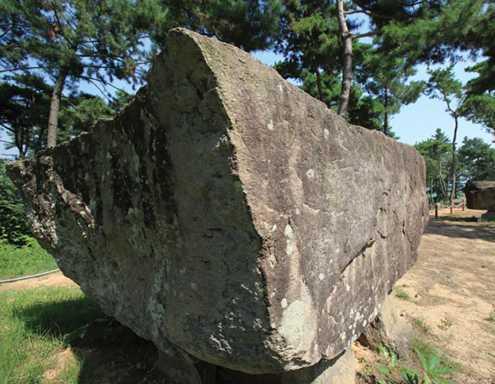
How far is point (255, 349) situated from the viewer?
41.2 inches

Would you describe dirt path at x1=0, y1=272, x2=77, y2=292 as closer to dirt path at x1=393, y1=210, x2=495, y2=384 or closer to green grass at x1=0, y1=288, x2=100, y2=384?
green grass at x1=0, y1=288, x2=100, y2=384

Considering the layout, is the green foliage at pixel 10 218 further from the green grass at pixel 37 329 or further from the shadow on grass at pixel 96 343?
the shadow on grass at pixel 96 343

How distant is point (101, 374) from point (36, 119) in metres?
11.6

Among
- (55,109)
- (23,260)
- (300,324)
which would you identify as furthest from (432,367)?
(55,109)

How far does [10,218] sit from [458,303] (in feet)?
28.0

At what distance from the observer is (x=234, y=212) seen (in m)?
0.95

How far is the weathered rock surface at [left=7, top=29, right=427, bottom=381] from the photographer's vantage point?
935 millimetres

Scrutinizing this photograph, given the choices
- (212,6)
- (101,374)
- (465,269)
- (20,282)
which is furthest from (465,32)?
(20,282)

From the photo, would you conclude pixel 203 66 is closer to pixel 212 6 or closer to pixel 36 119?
pixel 212 6

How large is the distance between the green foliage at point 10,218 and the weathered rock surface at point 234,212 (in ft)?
21.3

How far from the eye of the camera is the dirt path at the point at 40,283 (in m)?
4.24

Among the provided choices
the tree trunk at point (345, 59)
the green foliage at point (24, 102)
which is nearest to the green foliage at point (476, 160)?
the tree trunk at point (345, 59)

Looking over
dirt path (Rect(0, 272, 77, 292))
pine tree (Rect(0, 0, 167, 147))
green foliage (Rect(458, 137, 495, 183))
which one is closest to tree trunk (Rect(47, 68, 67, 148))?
pine tree (Rect(0, 0, 167, 147))

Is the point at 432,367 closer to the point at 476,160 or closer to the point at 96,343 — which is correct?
the point at 96,343
